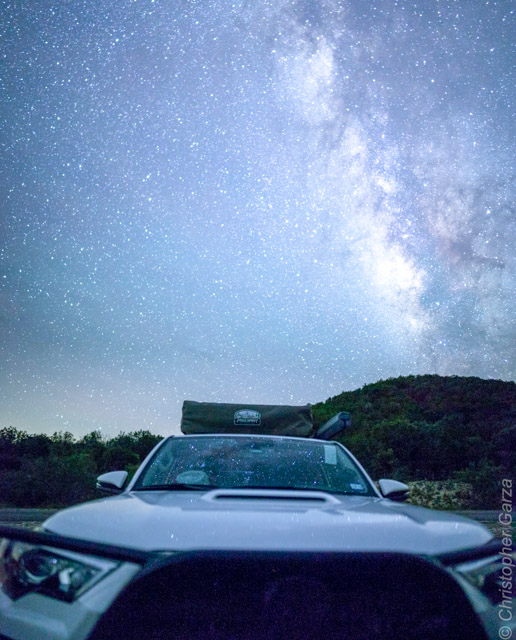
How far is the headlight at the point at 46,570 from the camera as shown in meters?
1.40

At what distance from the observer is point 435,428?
1822 cm

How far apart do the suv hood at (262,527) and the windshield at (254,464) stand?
99 centimetres

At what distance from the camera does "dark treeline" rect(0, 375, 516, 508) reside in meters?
12.5

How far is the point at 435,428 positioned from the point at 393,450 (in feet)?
8.37

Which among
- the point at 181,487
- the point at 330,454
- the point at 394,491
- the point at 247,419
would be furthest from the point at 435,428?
the point at 181,487

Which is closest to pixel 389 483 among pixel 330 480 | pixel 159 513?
pixel 330 480

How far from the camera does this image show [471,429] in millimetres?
20344

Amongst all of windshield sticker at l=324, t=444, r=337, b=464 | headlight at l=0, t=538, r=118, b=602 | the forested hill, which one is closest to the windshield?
windshield sticker at l=324, t=444, r=337, b=464

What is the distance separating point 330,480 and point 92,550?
6.50ft

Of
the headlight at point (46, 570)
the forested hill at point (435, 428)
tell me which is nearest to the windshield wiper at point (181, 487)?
the headlight at point (46, 570)

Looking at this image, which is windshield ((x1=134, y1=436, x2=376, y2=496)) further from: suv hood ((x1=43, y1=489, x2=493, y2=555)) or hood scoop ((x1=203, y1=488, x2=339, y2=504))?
suv hood ((x1=43, y1=489, x2=493, y2=555))

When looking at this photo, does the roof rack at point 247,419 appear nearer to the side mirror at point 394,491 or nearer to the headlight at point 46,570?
the side mirror at point 394,491

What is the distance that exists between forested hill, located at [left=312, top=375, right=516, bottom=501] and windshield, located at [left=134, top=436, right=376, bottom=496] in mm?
11036

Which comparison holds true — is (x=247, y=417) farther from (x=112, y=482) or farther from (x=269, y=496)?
(x=269, y=496)
